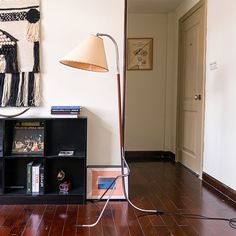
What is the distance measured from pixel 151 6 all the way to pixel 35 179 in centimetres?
328

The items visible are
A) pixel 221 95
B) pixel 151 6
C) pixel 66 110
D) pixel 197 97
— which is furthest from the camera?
pixel 151 6

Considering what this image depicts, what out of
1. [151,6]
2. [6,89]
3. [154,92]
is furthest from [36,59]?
[154,92]

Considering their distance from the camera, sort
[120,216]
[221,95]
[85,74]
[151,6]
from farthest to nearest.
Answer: [151,6] → [221,95] → [85,74] → [120,216]

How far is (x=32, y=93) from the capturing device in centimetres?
285

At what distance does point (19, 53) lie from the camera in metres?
2.84

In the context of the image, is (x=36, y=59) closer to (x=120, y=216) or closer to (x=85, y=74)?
(x=85, y=74)

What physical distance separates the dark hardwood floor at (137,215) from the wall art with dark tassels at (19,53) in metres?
0.98

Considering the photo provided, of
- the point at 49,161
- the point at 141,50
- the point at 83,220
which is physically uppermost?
the point at 141,50

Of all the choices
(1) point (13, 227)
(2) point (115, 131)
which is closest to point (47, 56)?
(2) point (115, 131)

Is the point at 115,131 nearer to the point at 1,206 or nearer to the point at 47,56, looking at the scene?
the point at 47,56

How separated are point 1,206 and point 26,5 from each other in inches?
70.6

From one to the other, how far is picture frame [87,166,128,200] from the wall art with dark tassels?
0.83 m

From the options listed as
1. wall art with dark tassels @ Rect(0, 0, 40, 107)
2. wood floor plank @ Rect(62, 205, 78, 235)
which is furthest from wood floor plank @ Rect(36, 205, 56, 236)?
wall art with dark tassels @ Rect(0, 0, 40, 107)

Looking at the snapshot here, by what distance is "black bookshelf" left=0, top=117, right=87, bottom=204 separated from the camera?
2.76 metres
